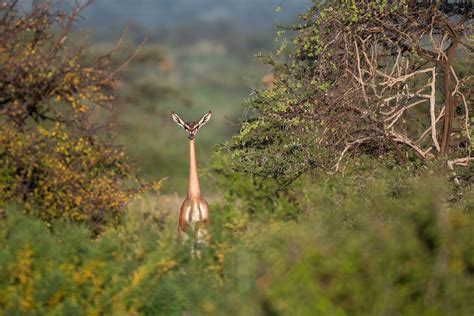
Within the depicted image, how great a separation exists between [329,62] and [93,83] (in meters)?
5.31

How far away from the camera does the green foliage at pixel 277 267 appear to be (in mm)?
5559

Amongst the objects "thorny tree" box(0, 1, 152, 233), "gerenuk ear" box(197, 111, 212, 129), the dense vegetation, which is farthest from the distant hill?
"gerenuk ear" box(197, 111, 212, 129)

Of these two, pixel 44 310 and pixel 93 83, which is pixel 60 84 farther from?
pixel 44 310

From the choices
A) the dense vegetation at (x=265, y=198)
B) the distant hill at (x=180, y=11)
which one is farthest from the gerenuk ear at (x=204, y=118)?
the distant hill at (x=180, y=11)

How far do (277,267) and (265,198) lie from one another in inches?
437

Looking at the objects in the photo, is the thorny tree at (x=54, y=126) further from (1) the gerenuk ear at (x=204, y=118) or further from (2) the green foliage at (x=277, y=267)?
(2) the green foliage at (x=277, y=267)

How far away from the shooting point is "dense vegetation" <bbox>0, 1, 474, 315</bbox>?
566cm

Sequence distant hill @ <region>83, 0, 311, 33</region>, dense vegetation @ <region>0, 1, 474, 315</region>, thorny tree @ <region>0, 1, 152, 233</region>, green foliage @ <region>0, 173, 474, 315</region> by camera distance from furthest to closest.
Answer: distant hill @ <region>83, 0, 311, 33</region> < thorny tree @ <region>0, 1, 152, 233</region> < dense vegetation @ <region>0, 1, 474, 315</region> < green foliage @ <region>0, 173, 474, 315</region>

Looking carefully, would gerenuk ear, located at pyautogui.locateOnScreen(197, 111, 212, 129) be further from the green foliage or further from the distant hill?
the distant hill

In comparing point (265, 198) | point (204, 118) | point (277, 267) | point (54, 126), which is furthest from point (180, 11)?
point (277, 267)

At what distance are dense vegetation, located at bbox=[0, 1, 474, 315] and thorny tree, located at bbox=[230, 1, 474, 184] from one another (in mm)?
28

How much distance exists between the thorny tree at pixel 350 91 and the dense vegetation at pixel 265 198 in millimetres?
28

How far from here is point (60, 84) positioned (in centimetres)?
1503

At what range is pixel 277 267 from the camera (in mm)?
5891
